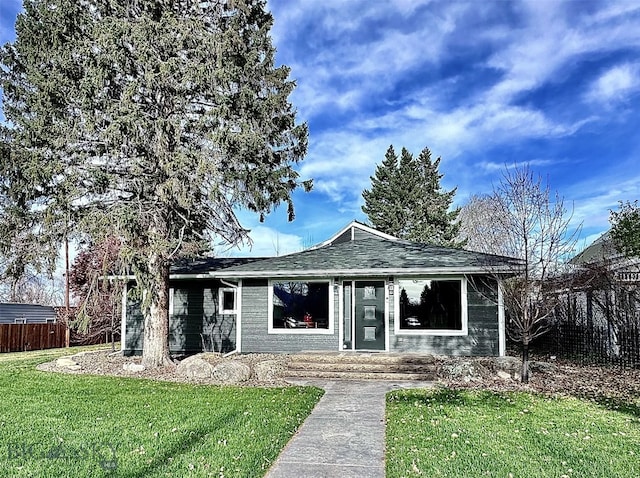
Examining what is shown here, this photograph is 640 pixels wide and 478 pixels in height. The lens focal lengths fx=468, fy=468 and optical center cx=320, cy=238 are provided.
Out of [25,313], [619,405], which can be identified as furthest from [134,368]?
[25,313]

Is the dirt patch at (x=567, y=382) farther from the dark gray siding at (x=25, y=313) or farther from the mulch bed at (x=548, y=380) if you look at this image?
the dark gray siding at (x=25, y=313)

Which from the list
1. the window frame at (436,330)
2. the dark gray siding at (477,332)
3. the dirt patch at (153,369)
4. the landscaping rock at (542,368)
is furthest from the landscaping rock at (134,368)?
the landscaping rock at (542,368)

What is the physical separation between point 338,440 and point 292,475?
1154mm

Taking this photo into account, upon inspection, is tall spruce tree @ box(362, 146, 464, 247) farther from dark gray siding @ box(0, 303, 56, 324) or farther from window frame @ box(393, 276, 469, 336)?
dark gray siding @ box(0, 303, 56, 324)

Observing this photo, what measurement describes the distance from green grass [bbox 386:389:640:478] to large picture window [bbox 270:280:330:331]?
452 cm

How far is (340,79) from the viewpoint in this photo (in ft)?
44.0

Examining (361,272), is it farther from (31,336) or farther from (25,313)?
(25,313)

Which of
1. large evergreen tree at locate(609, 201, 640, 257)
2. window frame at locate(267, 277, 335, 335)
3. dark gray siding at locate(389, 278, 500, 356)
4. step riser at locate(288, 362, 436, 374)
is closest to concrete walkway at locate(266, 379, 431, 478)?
step riser at locate(288, 362, 436, 374)

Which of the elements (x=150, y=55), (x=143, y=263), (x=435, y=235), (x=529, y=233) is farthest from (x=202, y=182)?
(x=435, y=235)

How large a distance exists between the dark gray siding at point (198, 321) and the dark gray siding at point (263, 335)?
50.7 inches

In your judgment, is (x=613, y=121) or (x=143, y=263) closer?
(x=143, y=263)

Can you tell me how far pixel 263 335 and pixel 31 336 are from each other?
40.0 ft

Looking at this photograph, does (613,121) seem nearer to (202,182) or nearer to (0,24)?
(202,182)

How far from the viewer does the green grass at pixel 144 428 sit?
4.14 m
